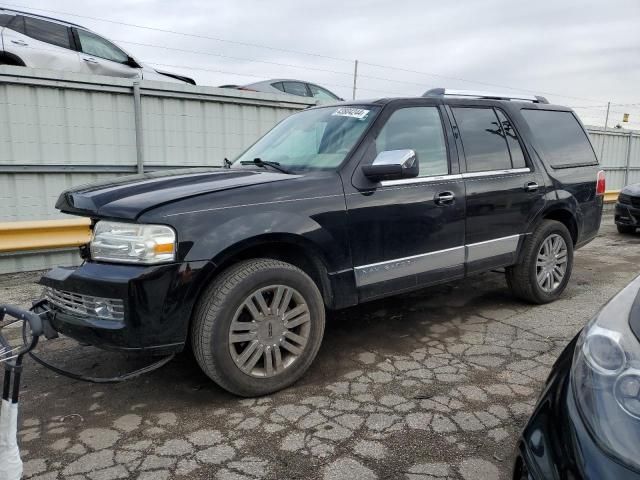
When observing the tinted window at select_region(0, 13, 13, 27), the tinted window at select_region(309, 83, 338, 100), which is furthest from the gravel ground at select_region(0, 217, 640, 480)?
the tinted window at select_region(309, 83, 338, 100)

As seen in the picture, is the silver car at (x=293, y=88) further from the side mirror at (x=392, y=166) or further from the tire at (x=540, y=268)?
the side mirror at (x=392, y=166)

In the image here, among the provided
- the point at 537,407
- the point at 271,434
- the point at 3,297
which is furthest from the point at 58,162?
the point at 537,407

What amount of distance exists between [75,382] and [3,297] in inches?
99.6

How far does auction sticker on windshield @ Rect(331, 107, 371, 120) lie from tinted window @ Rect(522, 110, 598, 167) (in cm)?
187

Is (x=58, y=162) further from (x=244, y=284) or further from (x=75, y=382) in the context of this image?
(x=244, y=284)

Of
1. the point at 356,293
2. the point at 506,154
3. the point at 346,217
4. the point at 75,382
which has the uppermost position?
the point at 506,154

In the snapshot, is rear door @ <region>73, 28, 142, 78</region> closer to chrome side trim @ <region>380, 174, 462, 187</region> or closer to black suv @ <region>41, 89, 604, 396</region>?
black suv @ <region>41, 89, 604, 396</region>

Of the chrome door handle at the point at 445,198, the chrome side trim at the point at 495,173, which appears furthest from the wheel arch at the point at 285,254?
the chrome side trim at the point at 495,173

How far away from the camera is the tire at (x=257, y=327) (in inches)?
111

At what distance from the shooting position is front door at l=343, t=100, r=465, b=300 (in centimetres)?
342

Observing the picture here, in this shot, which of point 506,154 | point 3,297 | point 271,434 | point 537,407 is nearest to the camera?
point 537,407

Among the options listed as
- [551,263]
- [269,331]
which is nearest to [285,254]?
[269,331]

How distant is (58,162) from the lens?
6.69 metres

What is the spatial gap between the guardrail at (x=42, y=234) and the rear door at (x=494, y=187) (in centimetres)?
420
